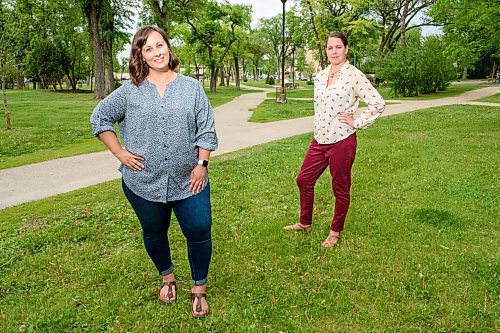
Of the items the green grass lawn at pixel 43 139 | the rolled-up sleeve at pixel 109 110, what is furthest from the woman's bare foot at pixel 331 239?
the green grass lawn at pixel 43 139

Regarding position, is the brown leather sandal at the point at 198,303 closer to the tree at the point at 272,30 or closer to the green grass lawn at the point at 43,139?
the green grass lawn at the point at 43,139

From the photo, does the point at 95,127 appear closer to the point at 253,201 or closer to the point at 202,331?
the point at 202,331

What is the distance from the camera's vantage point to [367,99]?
3.96 meters

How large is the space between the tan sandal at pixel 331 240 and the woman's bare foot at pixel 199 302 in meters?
1.50

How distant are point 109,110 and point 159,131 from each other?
1.19 feet

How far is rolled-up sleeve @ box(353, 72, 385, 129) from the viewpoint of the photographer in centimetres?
392

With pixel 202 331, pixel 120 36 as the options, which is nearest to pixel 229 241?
pixel 202 331

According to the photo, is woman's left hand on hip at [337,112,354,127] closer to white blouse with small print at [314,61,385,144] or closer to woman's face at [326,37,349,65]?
white blouse with small print at [314,61,385,144]

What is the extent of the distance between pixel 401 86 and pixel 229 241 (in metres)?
22.0

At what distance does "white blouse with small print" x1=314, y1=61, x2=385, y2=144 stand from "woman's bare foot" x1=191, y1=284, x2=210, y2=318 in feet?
6.02

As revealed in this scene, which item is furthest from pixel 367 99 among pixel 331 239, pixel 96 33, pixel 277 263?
pixel 96 33

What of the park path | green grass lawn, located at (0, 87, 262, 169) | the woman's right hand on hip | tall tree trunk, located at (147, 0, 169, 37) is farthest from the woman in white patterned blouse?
tall tree trunk, located at (147, 0, 169, 37)

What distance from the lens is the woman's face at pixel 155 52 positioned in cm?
271

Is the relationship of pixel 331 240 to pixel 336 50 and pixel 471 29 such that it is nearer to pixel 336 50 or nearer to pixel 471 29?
pixel 336 50
